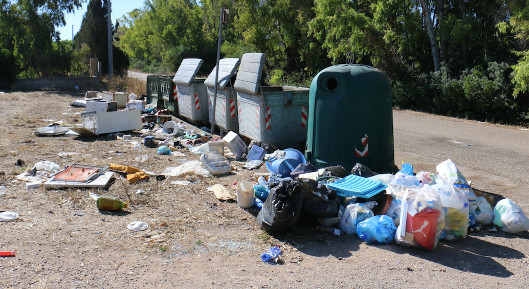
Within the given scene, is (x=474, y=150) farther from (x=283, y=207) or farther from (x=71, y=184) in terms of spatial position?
(x=71, y=184)

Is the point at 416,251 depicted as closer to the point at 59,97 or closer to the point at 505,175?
the point at 505,175

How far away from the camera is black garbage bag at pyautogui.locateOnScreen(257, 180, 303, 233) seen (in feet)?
14.3

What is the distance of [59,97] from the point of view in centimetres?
1892

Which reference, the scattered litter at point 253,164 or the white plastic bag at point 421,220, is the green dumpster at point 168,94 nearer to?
the scattered litter at point 253,164

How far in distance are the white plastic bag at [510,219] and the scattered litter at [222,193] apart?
2792mm

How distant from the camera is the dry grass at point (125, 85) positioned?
64.2ft

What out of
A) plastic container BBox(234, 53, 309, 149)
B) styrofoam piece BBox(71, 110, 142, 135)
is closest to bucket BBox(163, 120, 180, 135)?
styrofoam piece BBox(71, 110, 142, 135)

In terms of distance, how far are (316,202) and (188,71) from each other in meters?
7.67

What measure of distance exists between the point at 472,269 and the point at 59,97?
59.4ft

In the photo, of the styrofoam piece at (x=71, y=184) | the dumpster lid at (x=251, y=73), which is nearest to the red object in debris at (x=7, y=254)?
the styrofoam piece at (x=71, y=184)

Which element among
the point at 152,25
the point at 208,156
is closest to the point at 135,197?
the point at 208,156

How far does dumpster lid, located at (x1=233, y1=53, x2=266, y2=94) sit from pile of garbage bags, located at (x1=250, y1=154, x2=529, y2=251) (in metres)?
3.37

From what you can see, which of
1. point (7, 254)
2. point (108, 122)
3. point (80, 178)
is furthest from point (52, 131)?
point (7, 254)

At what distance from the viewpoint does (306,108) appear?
27.1ft
